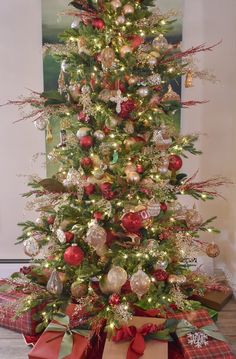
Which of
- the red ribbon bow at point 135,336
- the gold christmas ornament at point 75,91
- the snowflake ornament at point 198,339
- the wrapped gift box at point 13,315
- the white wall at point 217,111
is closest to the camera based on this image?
the red ribbon bow at point 135,336

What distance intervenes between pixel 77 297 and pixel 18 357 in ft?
1.41

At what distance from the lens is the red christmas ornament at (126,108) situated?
5.31 feet

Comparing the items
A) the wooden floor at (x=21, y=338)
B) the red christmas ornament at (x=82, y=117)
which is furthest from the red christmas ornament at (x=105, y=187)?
the wooden floor at (x=21, y=338)

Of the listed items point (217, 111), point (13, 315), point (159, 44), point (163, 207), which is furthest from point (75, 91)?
point (13, 315)

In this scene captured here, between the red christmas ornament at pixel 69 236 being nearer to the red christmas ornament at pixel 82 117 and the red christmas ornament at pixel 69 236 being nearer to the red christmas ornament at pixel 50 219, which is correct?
the red christmas ornament at pixel 50 219

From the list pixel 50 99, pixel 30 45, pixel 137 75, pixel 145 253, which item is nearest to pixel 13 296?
pixel 145 253

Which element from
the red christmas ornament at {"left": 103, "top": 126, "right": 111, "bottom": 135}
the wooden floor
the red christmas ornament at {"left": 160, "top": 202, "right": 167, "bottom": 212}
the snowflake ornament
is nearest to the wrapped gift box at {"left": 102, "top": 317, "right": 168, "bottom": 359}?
the snowflake ornament

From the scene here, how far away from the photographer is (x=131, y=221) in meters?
1.54

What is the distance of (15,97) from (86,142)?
109 centimetres

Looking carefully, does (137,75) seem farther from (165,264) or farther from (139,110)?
(165,264)

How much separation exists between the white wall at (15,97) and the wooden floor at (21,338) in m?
0.77

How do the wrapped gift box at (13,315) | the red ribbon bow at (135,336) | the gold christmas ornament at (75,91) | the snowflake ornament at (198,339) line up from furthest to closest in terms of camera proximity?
the wrapped gift box at (13,315), the gold christmas ornament at (75,91), the snowflake ornament at (198,339), the red ribbon bow at (135,336)

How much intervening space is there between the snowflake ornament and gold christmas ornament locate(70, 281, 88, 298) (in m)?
0.54

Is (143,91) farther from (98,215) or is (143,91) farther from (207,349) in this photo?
(207,349)
